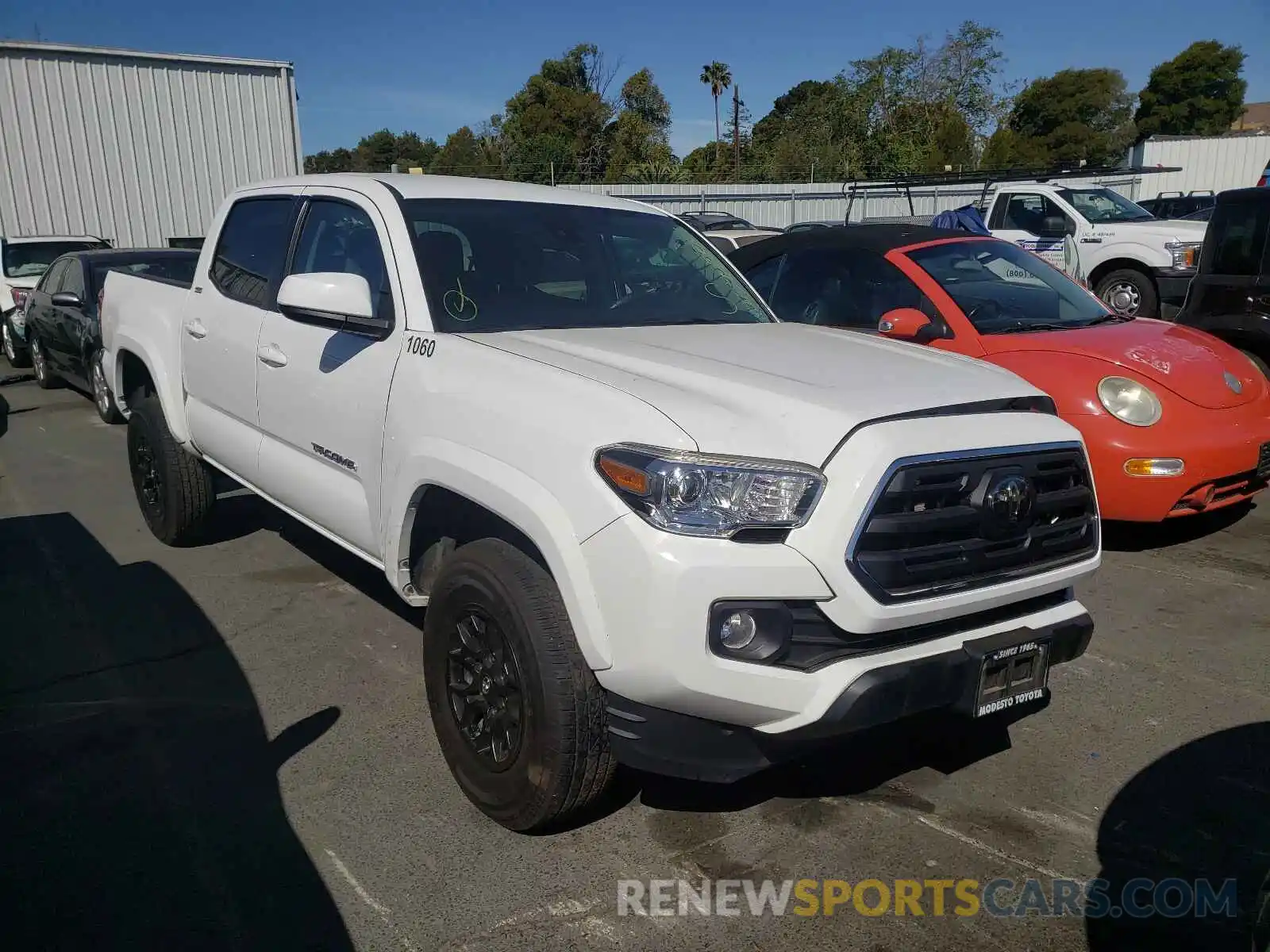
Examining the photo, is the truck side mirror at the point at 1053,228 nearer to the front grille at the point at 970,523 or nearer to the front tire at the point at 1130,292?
the front tire at the point at 1130,292

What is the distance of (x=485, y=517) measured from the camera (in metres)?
3.04

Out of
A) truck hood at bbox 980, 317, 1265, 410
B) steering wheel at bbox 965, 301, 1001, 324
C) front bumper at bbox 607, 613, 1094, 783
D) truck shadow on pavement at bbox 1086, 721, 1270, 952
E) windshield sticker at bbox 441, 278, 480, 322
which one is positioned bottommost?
truck shadow on pavement at bbox 1086, 721, 1270, 952

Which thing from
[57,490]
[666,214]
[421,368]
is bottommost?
[57,490]

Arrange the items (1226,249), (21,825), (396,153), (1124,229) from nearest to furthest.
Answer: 1. (21,825)
2. (1226,249)
3. (1124,229)
4. (396,153)

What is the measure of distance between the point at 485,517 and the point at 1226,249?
6.94 metres

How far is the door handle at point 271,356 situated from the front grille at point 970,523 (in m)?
2.61

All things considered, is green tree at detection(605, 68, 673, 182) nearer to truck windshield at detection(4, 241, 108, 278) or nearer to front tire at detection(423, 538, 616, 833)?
truck windshield at detection(4, 241, 108, 278)

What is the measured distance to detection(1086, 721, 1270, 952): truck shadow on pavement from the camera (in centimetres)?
255

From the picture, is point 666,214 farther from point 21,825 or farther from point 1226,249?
point 1226,249

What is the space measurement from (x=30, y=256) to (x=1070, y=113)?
58070 millimetres

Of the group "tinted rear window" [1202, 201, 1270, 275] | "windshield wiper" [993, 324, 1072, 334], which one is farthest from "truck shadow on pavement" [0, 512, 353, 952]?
"tinted rear window" [1202, 201, 1270, 275]

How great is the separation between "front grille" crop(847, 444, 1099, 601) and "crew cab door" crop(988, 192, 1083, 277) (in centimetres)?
1096

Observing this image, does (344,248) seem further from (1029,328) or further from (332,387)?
(1029,328)

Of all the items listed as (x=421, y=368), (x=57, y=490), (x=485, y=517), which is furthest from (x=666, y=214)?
(x=57, y=490)
